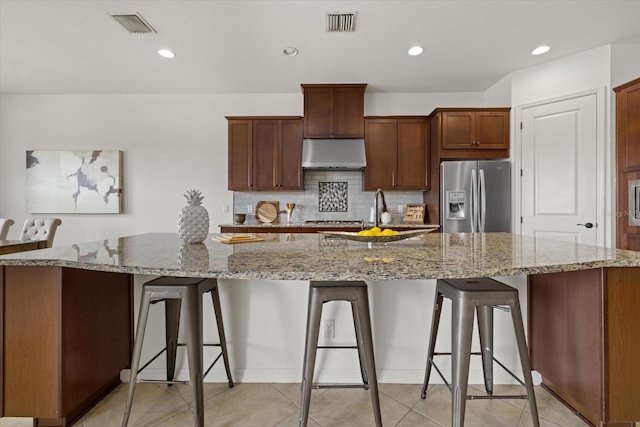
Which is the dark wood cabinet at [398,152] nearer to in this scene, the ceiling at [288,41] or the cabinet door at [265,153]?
the ceiling at [288,41]

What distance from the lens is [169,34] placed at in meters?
2.93

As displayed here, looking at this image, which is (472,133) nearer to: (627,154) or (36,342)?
(627,154)

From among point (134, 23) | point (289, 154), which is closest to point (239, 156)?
point (289, 154)

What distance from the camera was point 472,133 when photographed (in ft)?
12.8

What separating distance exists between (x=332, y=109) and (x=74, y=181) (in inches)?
143

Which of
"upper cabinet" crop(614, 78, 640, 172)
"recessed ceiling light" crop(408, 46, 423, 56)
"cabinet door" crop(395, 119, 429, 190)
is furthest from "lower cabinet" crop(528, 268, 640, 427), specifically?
"cabinet door" crop(395, 119, 429, 190)

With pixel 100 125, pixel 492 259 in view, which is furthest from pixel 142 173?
pixel 492 259

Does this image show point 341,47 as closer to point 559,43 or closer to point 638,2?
point 559,43

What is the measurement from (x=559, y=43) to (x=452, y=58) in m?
0.94

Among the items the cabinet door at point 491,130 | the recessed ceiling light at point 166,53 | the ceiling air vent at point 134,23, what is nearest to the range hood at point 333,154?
the cabinet door at point 491,130

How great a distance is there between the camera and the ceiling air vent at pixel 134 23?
8.75ft

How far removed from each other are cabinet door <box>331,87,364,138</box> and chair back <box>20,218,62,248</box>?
3.33 m

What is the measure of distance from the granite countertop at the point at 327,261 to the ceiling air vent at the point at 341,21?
200 centimetres

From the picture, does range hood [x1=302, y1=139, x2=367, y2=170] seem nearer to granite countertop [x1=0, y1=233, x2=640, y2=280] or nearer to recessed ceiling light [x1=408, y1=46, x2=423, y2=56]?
recessed ceiling light [x1=408, y1=46, x2=423, y2=56]
